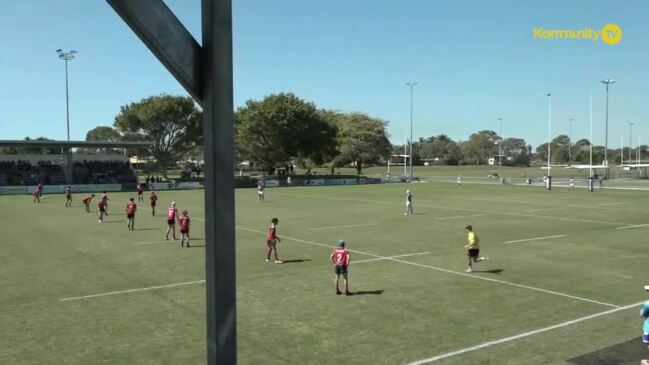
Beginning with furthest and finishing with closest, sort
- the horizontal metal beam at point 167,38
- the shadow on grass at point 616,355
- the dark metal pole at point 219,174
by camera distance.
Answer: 1. the shadow on grass at point 616,355
2. the dark metal pole at point 219,174
3. the horizontal metal beam at point 167,38

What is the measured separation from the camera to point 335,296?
45.6 feet

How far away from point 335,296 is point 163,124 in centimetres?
6751

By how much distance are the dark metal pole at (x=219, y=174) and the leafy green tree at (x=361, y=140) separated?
97596 mm

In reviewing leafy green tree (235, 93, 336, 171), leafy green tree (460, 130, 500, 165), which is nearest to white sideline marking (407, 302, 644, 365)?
leafy green tree (235, 93, 336, 171)

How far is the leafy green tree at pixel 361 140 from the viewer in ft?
333

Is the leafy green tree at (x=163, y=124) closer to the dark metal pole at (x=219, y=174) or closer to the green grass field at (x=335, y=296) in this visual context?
the green grass field at (x=335, y=296)

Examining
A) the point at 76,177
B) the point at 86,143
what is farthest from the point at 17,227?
the point at 76,177

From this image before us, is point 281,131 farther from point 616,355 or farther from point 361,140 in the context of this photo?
point 616,355

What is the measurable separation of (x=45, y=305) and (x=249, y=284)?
502cm

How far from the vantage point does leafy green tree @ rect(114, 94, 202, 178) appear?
7519 cm

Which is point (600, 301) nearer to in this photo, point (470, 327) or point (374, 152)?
point (470, 327)

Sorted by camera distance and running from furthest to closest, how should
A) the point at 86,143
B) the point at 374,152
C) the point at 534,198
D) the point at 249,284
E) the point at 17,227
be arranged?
1. the point at 374,152
2. the point at 86,143
3. the point at 534,198
4. the point at 17,227
5. the point at 249,284

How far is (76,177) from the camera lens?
74.9 meters

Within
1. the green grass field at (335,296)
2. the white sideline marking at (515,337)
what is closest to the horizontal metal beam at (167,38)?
the green grass field at (335,296)
